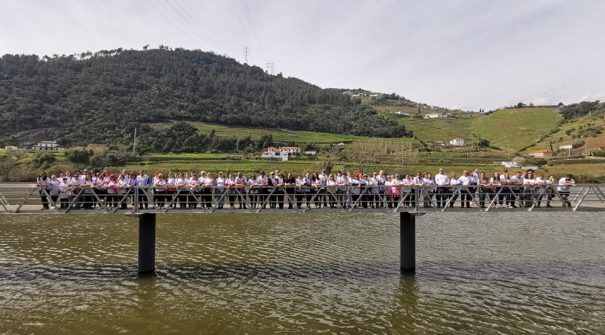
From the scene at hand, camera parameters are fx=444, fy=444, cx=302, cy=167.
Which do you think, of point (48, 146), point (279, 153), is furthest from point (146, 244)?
point (48, 146)

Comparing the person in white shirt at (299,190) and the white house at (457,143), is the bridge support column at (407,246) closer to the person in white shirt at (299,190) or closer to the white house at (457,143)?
the person in white shirt at (299,190)

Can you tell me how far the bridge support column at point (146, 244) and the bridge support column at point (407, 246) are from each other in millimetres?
11945

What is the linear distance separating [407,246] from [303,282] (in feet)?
18.0

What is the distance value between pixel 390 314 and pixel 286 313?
3.75 meters

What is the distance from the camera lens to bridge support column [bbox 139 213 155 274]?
20672 mm

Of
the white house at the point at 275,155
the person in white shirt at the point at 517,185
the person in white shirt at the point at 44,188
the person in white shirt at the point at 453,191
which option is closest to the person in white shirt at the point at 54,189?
the person in white shirt at the point at 44,188

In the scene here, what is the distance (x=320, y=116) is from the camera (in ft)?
558

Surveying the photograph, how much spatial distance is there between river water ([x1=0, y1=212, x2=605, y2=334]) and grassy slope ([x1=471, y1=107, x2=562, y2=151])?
11394 centimetres

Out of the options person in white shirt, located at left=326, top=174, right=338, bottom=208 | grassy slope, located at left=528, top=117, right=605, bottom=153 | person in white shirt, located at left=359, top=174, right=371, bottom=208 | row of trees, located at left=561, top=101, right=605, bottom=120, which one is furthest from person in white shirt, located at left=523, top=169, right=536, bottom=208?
row of trees, located at left=561, top=101, right=605, bottom=120

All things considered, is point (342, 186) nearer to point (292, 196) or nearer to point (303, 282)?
point (292, 196)

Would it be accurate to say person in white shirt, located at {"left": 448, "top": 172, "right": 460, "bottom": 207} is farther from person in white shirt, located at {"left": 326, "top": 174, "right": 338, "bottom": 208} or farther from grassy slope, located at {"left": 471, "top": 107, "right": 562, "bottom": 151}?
grassy slope, located at {"left": 471, "top": 107, "right": 562, "bottom": 151}

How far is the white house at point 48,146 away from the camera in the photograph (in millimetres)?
99312

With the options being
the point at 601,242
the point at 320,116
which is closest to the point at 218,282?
the point at 601,242

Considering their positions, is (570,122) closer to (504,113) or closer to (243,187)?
(504,113)
